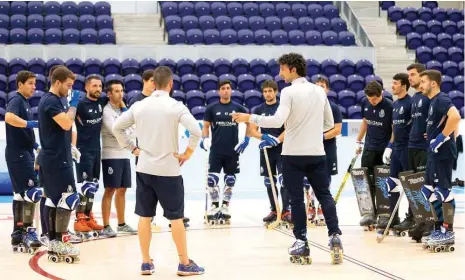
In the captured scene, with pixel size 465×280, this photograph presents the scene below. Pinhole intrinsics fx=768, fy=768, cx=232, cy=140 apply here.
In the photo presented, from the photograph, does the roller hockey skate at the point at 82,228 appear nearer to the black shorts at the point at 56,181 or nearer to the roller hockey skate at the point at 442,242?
the black shorts at the point at 56,181

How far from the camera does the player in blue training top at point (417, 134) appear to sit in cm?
788

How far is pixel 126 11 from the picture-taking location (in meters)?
21.6

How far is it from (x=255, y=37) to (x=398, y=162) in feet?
37.7

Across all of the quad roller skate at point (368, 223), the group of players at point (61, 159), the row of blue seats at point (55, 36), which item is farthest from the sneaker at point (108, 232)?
the row of blue seats at point (55, 36)

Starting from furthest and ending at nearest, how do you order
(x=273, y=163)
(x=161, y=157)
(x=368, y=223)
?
(x=273, y=163) < (x=368, y=223) < (x=161, y=157)

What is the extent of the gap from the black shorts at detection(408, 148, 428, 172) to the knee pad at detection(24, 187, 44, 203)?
383cm

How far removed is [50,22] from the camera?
19.4 m

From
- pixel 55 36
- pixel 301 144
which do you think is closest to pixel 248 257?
pixel 301 144

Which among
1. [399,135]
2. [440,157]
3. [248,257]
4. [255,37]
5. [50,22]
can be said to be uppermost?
[50,22]

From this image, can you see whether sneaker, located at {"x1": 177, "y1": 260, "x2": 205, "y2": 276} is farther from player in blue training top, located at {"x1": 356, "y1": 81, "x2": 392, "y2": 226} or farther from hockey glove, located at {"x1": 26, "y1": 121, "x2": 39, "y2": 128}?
player in blue training top, located at {"x1": 356, "y1": 81, "x2": 392, "y2": 226}

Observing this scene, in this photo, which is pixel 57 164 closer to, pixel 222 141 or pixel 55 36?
pixel 222 141

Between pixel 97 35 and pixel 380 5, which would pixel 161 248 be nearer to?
pixel 97 35

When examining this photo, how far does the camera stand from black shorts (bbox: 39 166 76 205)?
6.84m

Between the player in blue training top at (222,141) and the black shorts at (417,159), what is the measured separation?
2363 millimetres
